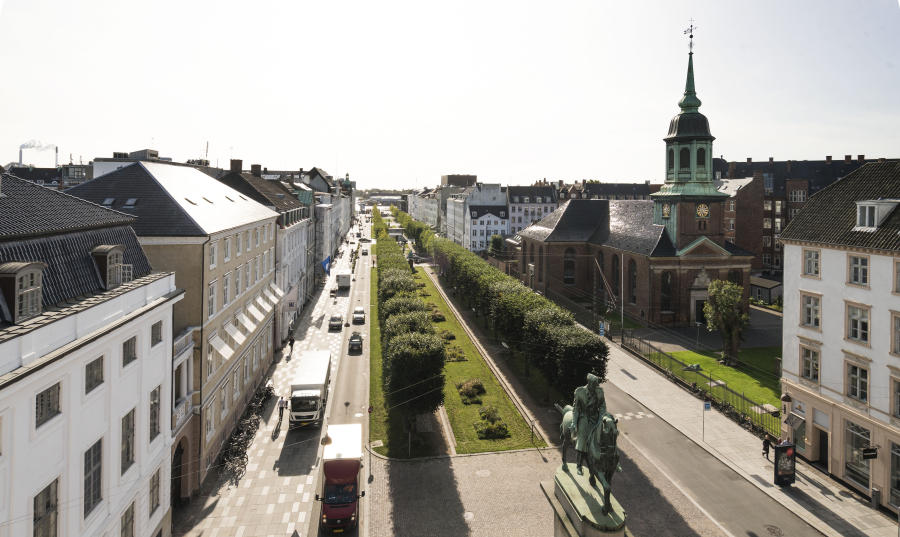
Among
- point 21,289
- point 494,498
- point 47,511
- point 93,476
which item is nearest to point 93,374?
point 93,476

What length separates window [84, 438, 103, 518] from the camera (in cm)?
1591

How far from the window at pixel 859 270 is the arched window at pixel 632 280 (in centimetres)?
3919

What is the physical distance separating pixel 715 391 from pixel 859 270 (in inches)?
632

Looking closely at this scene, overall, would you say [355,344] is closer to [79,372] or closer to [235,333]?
[235,333]

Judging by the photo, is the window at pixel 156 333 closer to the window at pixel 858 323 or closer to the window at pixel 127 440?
the window at pixel 127 440

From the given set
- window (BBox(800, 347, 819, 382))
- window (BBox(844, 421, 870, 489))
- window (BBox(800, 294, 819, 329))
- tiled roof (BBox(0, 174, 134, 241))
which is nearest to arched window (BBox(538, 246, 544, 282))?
window (BBox(800, 294, 819, 329))

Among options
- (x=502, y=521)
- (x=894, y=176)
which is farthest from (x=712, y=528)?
(x=894, y=176)

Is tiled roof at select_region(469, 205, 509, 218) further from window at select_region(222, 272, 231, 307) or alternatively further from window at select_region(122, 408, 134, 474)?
window at select_region(122, 408, 134, 474)

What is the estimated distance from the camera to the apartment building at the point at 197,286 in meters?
26.2

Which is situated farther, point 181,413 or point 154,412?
point 181,413

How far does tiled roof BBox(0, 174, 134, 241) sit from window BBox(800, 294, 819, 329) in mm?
35575

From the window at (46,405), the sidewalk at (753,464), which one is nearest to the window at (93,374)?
the window at (46,405)

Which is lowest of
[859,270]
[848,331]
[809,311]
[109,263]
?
[848,331]

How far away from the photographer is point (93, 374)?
16.4 meters
